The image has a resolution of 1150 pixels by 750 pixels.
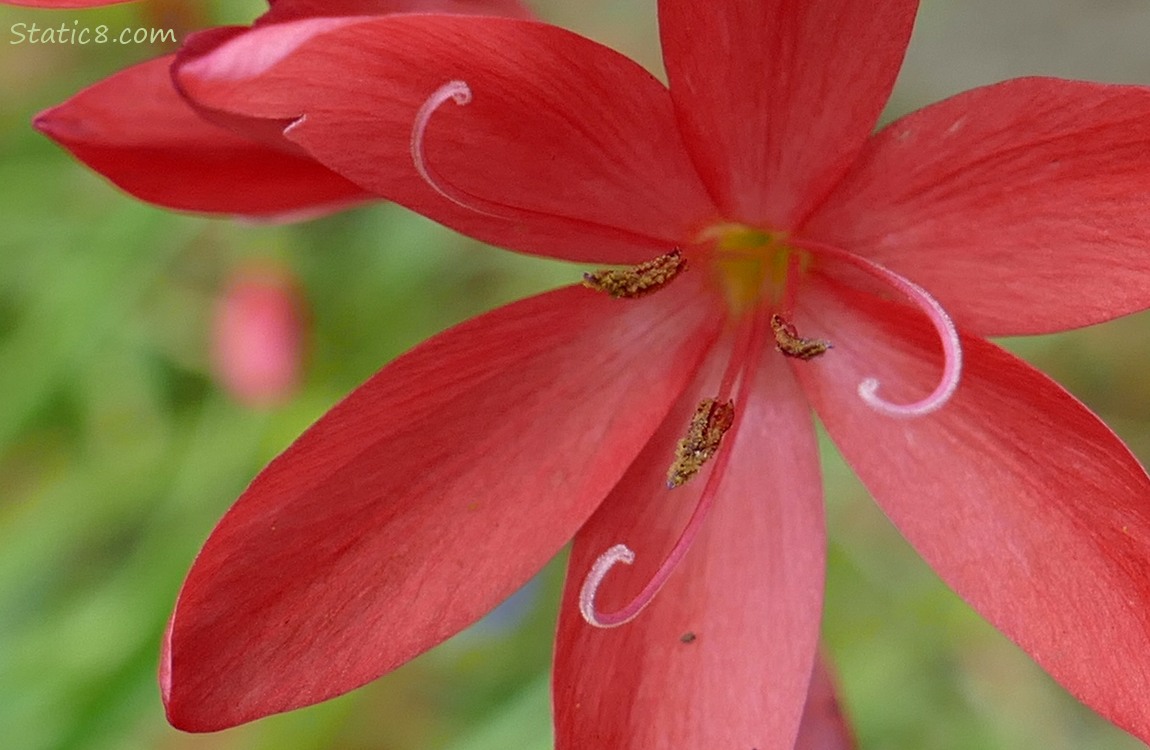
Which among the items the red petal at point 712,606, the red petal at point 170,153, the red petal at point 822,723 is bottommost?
the red petal at point 822,723

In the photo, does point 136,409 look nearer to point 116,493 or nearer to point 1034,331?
point 116,493

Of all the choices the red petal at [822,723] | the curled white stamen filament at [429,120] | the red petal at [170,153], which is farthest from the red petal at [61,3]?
the red petal at [822,723]

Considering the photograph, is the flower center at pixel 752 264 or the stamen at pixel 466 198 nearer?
the stamen at pixel 466 198

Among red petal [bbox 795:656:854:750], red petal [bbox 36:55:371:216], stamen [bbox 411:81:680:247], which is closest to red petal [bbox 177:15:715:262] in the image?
stamen [bbox 411:81:680:247]

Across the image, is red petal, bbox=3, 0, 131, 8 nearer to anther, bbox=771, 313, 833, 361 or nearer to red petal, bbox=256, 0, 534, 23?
red petal, bbox=256, 0, 534, 23

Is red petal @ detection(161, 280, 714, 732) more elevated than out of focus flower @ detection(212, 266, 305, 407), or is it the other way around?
red petal @ detection(161, 280, 714, 732)

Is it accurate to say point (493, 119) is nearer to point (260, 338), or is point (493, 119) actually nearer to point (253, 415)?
point (260, 338)

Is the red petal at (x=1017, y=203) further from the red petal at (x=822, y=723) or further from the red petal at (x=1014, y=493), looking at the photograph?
the red petal at (x=822, y=723)
